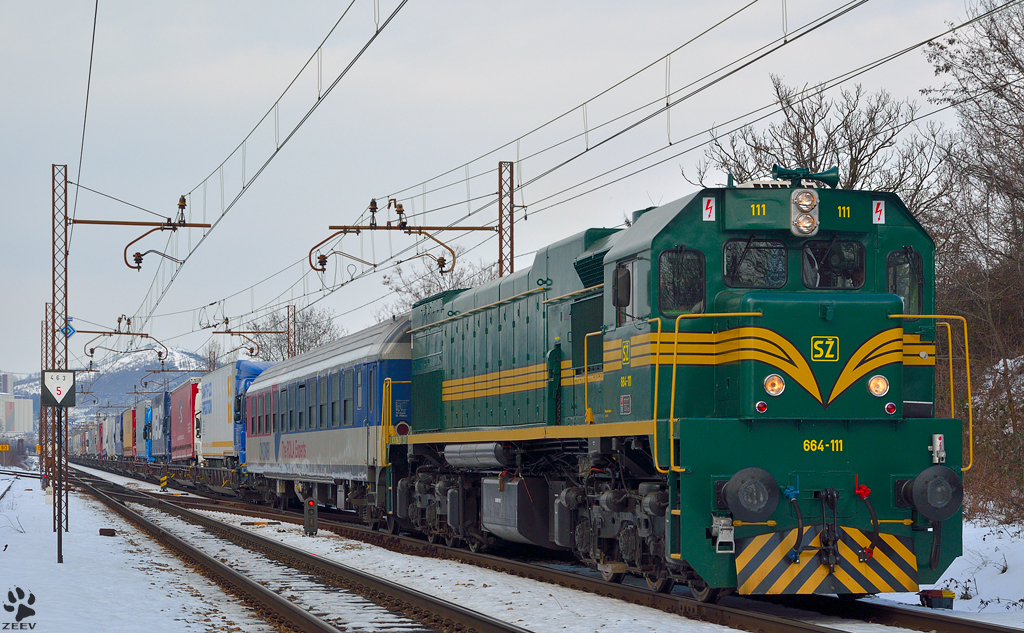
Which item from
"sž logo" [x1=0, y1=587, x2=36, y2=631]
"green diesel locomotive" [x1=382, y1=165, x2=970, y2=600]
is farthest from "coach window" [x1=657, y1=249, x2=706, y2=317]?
"sž logo" [x1=0, y1=587, x2=36, y2=631]

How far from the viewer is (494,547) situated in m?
16.9

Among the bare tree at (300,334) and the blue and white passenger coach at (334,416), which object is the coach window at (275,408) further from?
the bare tree at (300,334)

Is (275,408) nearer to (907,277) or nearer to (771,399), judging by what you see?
(771,399)

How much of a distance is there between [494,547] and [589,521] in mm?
4910

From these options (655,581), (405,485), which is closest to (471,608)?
(655,581)

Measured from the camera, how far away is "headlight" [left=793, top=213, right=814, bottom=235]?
1027cm

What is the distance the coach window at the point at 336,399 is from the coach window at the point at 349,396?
604 millimetres

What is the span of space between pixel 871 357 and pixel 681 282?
6.13 ft

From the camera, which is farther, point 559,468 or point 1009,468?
point 1009,468

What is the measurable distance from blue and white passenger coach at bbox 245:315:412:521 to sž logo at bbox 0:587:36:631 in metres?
7.80

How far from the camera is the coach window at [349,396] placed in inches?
806

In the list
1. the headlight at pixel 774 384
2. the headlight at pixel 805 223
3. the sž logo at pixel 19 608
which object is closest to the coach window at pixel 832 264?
the headlight at pixel 805 223

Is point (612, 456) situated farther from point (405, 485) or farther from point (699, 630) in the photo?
point (405, 485)

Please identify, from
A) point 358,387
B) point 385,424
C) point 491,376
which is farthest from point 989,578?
point 358,387
